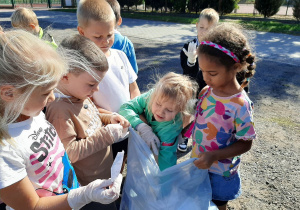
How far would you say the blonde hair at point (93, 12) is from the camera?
5.39 feet

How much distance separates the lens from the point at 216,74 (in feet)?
4.35

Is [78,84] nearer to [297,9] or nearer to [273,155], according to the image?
[273,155]

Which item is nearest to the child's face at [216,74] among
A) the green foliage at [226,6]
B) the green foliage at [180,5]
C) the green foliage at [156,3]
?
the green foliage at [226,6]

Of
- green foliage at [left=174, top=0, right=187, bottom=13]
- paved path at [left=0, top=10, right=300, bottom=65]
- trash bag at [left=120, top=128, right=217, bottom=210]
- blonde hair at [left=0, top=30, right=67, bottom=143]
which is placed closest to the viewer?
blonde hair at [left=0, top=30, right=67, bottom=143]

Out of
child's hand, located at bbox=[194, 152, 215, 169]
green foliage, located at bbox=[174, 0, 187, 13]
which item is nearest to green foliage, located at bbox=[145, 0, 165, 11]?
green foliage, located at bbox=[174, 0, 187, 13]

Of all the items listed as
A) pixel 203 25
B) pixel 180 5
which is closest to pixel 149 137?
pixel 203 25

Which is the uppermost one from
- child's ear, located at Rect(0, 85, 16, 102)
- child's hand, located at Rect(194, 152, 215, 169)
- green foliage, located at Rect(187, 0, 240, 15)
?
green foliage, located at Rect(187, 0, 240, 15)

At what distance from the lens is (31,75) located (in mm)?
936

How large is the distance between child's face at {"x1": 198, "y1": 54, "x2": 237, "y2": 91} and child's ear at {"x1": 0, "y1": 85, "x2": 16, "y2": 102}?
3.03ft

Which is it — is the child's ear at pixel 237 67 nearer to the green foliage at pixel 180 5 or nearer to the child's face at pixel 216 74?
the child's face at pixel 216 74

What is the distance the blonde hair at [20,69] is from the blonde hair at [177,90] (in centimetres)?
65

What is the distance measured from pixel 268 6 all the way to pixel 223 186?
14.6 m

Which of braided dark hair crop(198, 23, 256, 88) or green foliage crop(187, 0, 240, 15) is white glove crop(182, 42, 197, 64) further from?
green foliage crop(187, 0, 240, 15)

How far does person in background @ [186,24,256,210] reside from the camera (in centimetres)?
131
